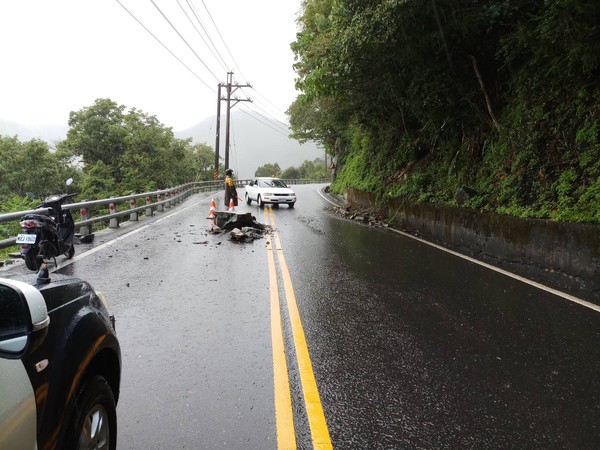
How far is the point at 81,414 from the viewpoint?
2016 mm

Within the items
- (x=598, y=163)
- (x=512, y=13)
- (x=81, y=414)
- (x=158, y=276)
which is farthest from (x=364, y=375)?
(x=512, y=13)

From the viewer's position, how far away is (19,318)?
70.1 inches

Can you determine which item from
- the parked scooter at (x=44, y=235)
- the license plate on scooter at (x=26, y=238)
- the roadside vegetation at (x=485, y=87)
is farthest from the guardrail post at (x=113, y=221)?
the roadside vegetation at (x=485, y=87)

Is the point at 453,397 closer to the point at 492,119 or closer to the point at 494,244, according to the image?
the point at 494,244

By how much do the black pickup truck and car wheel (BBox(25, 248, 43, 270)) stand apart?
206 inches

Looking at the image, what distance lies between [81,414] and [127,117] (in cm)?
3797

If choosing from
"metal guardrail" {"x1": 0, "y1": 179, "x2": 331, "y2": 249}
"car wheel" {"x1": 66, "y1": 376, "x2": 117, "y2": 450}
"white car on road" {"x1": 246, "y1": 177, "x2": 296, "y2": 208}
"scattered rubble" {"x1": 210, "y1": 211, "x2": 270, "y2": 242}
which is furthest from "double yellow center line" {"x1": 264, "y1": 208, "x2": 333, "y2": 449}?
"white car on road" {"x1": 246, "y1": 177, "x2": 296, "y2": 208}

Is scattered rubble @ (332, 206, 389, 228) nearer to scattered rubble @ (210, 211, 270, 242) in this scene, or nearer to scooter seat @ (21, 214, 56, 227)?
scattered rubble @ (210, 211, 270, 242)

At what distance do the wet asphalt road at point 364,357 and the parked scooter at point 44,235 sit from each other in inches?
22.5

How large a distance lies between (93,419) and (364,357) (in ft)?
8.42

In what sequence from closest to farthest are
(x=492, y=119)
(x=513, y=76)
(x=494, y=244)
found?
1. (x=494, y=244)
2. (x=513, y=76)
3. (x=492, y=119)

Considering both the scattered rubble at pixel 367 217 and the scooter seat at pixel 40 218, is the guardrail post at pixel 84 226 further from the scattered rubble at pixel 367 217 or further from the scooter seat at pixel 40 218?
the scattered rubble at pixel 367 217

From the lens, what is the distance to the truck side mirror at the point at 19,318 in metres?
1.68

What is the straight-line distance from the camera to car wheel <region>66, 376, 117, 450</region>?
196 cm
